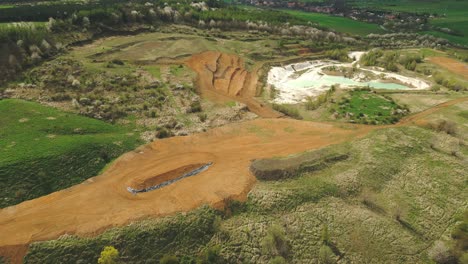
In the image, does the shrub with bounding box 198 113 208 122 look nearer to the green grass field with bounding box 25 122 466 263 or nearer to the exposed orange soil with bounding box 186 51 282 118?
the exposed orange soil with bounding box 186 51 282 118

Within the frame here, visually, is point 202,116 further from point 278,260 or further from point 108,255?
point 108,255

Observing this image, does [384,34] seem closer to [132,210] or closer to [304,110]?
[304,110]

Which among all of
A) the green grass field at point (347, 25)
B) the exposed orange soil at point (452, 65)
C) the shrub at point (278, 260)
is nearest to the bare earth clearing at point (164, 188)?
the shrub at point (278, 260)

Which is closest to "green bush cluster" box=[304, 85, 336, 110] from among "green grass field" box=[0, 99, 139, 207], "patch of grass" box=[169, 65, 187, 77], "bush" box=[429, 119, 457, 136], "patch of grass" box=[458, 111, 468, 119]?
"bush" box=[429, 119, 457, 136]

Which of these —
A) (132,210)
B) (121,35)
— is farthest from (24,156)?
(121,35)

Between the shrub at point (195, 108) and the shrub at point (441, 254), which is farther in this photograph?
the shrub at point (195, 108)

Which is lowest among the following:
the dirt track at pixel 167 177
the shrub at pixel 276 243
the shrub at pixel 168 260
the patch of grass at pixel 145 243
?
the shrub at pixel 276 243

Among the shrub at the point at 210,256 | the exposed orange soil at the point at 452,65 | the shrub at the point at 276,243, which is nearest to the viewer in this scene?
the shrub at the point at 210,256

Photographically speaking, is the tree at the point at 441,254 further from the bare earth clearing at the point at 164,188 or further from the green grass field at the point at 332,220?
the bare earth clearing at the point at 164,188
